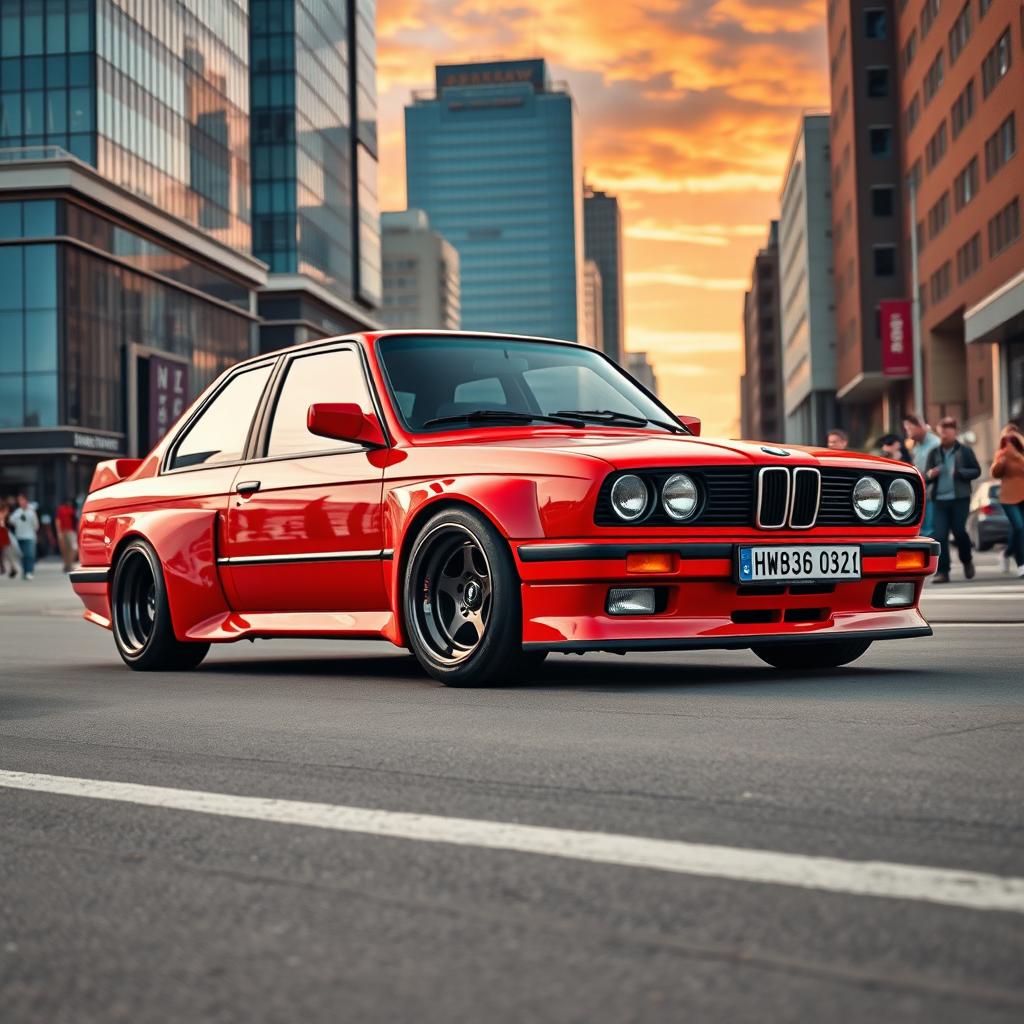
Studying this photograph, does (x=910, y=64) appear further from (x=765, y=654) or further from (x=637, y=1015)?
(x=637, y=1015)

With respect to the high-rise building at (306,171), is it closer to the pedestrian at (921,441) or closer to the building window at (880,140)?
the building window at (880,140)

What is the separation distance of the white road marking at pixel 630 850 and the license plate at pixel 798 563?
3.05 metres

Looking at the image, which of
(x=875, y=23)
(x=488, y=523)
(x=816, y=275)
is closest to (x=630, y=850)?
(x=488, y=523)

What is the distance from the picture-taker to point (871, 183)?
81688 mm

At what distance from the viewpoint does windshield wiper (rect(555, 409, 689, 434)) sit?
7.78 meters

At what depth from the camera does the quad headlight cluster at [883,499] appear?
7070mm

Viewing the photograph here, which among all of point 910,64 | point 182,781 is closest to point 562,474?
point 182,781

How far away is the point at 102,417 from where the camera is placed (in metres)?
57.8

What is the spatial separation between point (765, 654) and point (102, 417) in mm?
52605

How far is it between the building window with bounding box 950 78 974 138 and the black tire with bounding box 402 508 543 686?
55.3 m

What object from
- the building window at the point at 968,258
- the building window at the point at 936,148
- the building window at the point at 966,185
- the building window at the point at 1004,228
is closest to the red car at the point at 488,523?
the building window at the point at 1004,228

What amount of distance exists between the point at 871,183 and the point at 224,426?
254 feet

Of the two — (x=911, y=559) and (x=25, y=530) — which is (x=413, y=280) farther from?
(x=911, y=559)

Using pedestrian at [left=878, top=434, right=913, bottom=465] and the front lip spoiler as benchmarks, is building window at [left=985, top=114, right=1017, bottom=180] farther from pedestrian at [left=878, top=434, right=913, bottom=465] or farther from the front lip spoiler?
the front lip spoiler
